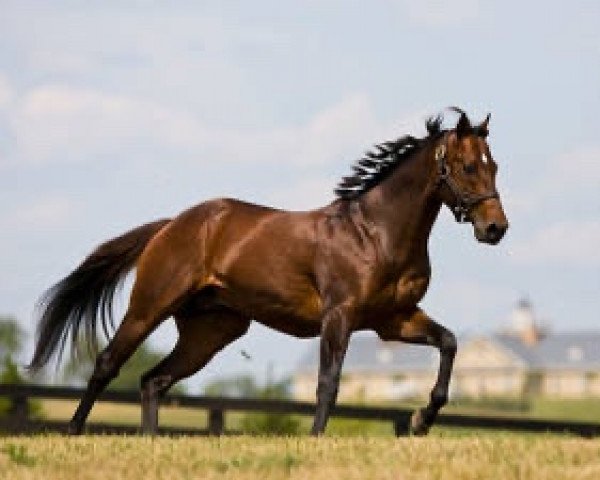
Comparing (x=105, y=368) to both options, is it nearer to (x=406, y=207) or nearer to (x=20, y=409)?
(x=406, y=207)

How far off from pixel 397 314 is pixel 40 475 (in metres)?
3.66

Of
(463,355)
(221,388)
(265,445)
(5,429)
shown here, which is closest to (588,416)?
(221,388)

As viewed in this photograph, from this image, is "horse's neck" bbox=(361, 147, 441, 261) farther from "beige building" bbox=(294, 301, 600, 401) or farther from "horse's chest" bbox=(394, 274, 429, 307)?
"beige building" bbox=(294, 301, 600, 401)

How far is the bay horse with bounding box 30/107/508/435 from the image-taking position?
11695 mm

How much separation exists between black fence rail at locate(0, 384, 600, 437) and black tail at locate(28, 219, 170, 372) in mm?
2868

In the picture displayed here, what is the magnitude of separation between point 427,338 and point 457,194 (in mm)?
1162

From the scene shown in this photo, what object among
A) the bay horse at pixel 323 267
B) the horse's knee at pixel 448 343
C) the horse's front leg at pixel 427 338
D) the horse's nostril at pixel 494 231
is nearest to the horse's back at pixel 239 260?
the bay horse at pixel 323 267

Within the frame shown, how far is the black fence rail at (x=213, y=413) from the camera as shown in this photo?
58.2 feet

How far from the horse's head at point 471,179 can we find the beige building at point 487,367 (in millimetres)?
144982

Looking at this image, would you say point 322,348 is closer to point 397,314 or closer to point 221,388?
point 397,314

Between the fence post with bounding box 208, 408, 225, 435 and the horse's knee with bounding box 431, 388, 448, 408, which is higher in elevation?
the horse's knee with bounding box 431, 388, 448, 408

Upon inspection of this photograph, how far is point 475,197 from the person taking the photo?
11570mm

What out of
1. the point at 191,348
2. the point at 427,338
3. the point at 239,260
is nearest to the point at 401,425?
the point at 191,348

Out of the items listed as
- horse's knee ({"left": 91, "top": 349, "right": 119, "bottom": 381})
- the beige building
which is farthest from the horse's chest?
the beige building
